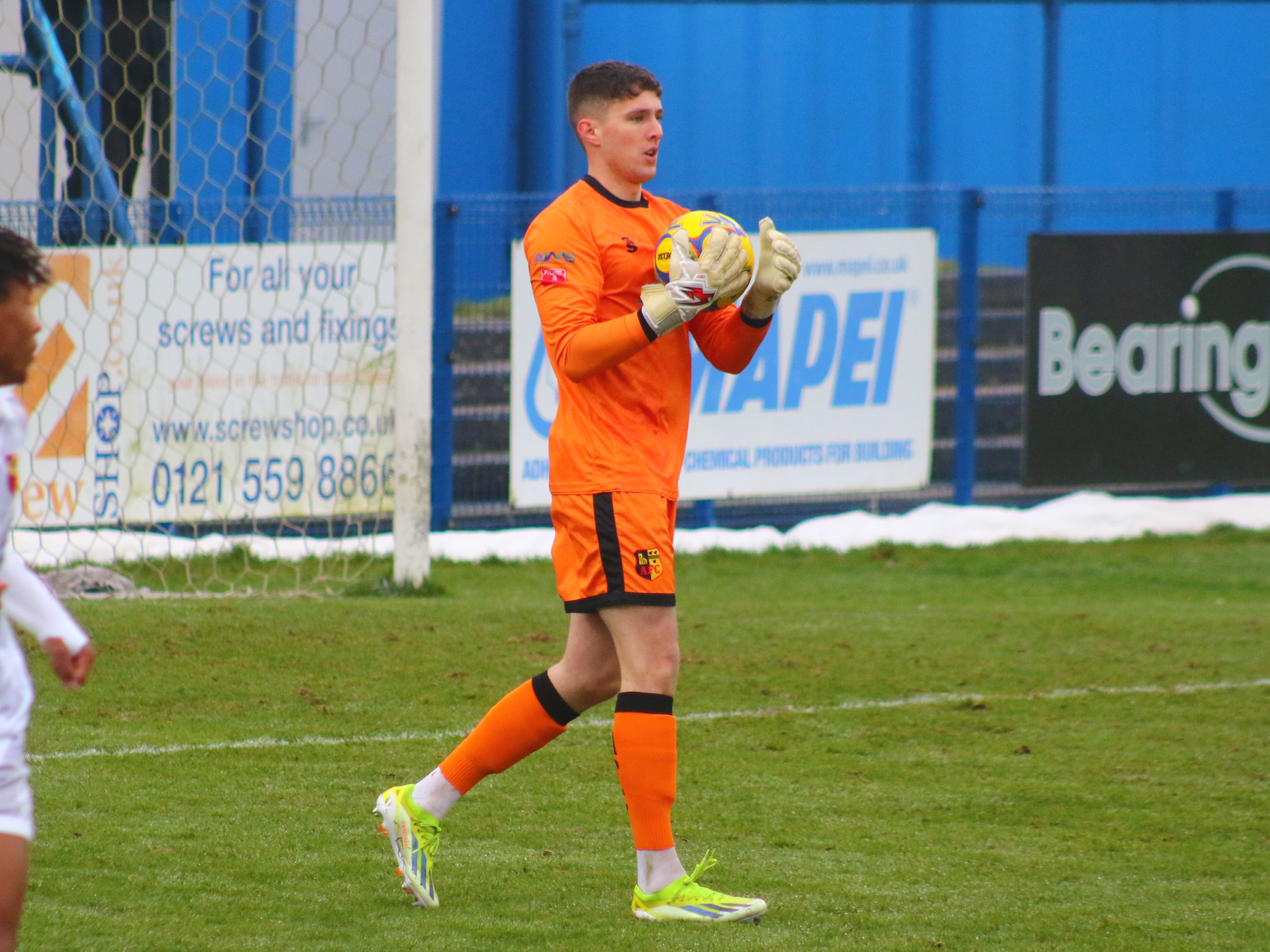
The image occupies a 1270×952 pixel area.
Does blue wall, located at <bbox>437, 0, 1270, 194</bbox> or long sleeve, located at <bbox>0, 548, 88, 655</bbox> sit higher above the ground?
blue wall, located at <bbox>437, 0, 1270, 194</bbox>

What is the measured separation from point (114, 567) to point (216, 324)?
4.30ft

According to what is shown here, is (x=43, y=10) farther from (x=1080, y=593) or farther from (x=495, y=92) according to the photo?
(x=495, y=92)

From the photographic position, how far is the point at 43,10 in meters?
Answer: 8.03

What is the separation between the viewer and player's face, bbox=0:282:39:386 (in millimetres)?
2754

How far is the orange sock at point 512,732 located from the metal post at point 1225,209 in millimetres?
8470

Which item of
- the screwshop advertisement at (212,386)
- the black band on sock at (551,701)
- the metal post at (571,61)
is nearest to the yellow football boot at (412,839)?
the black band on sock at (551,701)

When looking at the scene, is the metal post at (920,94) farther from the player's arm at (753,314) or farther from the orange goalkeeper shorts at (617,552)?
the orange goalkeeper shorts at (617,552)

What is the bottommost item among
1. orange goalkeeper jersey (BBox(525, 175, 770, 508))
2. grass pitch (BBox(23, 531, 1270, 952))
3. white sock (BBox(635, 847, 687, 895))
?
grass pitch (BBox(23, 531, 1270, 952))

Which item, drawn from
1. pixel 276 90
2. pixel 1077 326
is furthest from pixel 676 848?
pixel 1077 326

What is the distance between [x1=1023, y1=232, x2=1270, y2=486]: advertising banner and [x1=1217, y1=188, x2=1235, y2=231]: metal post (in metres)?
0.30

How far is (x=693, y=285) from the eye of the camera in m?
3.56

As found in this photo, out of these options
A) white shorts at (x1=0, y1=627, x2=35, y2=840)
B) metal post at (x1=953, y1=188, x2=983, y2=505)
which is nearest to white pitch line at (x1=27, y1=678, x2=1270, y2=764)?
white shorts at (x1=0, y1=627, x2=35, y2=840)

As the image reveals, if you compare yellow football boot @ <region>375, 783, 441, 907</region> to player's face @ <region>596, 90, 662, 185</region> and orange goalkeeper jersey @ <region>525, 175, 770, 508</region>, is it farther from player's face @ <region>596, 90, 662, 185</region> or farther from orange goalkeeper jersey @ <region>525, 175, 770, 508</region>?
player's face @ <region>596, 90, 662, 185</region>

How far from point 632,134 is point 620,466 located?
2.43ft
